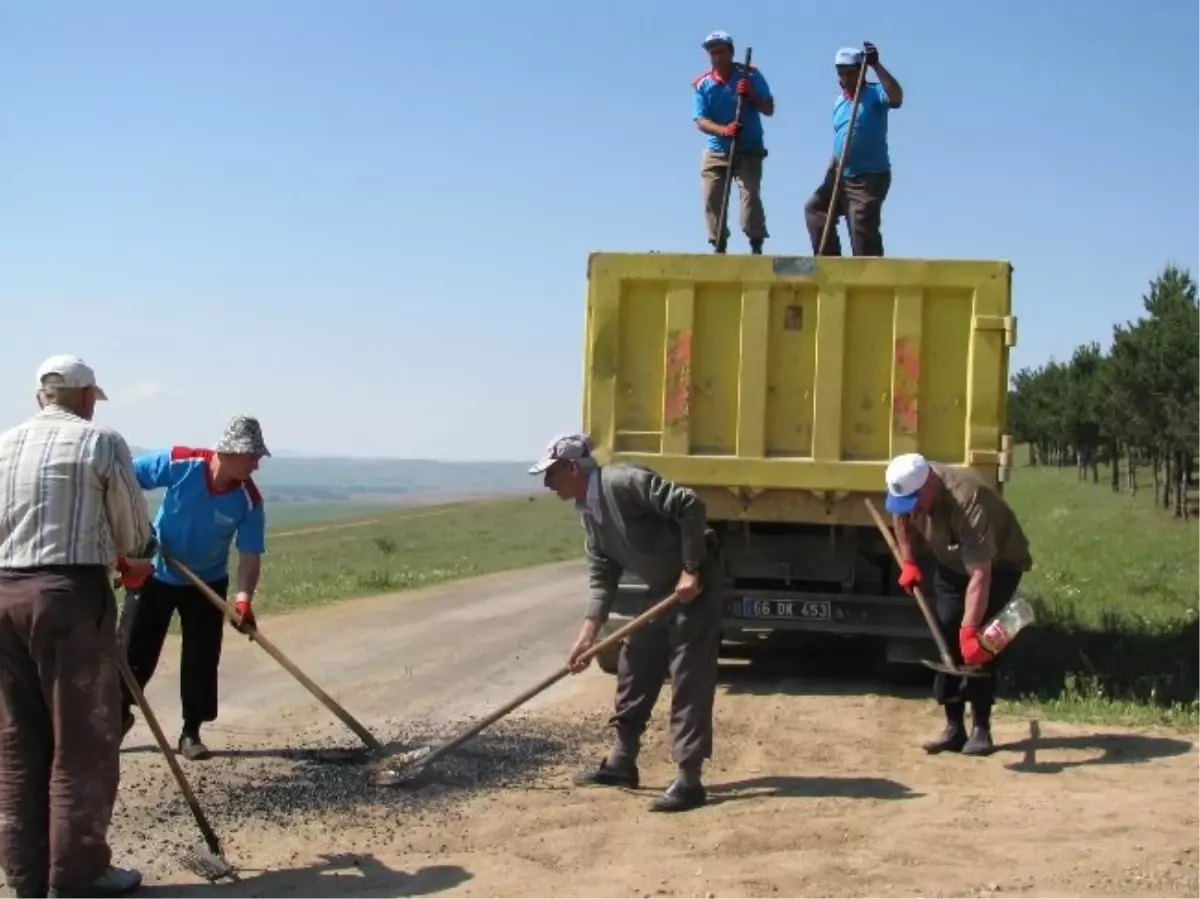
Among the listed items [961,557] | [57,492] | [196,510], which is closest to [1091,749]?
[961,557]

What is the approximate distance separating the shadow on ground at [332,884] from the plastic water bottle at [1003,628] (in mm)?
2979

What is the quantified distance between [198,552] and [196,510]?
23 centimetres

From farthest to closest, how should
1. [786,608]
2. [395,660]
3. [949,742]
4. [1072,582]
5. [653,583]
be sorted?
1. [1072,582]
2. [395,660]
3. [786,608]
4. [949,742]
5. [653,583]

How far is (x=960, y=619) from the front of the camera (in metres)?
7.22

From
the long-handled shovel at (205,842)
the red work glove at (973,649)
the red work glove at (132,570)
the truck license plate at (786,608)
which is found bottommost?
the long-handled shovel at (205,842)

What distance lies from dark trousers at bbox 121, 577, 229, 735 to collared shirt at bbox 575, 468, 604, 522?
2153mm

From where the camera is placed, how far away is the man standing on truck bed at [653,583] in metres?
6.05

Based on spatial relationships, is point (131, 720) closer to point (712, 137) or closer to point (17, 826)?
point (17, 826)

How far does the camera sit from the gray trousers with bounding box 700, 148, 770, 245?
9.97m

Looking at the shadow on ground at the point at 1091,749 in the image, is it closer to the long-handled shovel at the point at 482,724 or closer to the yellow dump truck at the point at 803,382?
the yellow dump truck at the point at 803,382

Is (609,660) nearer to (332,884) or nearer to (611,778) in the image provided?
(611,778)

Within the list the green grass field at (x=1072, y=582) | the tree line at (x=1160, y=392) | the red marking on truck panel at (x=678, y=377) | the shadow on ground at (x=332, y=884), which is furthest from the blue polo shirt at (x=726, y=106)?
the tree line at (x=1160, y=392)

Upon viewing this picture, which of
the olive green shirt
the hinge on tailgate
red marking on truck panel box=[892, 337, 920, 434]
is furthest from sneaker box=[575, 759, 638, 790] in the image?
the hinge on tailgate

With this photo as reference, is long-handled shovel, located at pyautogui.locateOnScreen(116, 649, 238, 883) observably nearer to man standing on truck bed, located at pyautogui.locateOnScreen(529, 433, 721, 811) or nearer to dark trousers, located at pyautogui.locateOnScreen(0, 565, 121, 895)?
dark trousers, located at pyautogui.locateOnScreen(0, 565, 121, 895)
